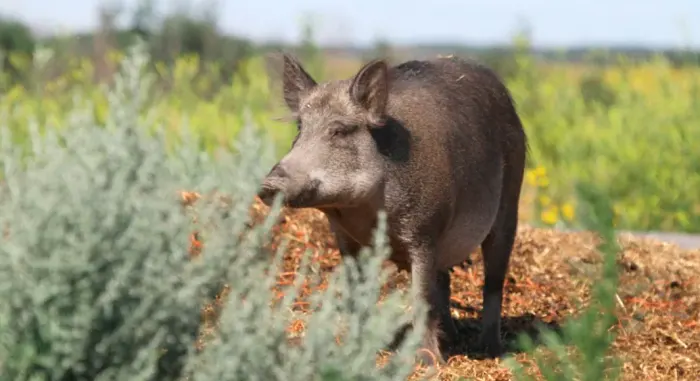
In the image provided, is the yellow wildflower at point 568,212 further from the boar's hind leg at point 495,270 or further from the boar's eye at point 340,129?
the boar's eye at point 340,129

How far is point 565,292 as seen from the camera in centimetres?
700

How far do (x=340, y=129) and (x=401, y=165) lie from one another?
13.2 inches

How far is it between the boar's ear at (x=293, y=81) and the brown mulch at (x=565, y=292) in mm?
705

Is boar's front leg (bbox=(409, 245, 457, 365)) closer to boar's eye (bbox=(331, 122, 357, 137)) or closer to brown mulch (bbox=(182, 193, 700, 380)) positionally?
brown mulch (bbox=(182, 193, 700, 380))

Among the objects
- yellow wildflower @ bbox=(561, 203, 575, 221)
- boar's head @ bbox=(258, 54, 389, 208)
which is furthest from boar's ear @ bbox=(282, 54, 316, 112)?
yellow wildflower @ bbox=(561, 203, 575, 221)

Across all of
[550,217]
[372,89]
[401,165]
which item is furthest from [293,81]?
[550,217]

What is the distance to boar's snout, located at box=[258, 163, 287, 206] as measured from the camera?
4734 millimetres

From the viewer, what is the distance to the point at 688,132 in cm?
1174

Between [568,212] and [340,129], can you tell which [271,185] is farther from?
[568,212]

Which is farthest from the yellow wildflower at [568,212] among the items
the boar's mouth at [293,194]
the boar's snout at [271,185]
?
the boar's snout at [271,185]

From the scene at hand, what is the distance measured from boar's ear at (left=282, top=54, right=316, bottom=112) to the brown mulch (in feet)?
2.31

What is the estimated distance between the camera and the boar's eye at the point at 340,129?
5253mm

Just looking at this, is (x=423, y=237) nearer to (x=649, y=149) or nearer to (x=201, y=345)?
(x=201, y=345)

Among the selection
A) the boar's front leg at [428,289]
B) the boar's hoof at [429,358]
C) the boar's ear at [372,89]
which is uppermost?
the boar's ear at [372,89]
